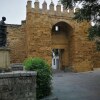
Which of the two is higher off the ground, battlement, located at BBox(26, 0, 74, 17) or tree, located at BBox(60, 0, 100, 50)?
battlement, located at BBox(26, 0, 74, 17)

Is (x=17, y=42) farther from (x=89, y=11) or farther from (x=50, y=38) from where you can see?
(x=89, y=11)

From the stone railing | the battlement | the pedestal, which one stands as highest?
the battlement

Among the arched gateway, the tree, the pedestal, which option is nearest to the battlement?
the arched gateway

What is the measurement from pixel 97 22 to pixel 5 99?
5.28m

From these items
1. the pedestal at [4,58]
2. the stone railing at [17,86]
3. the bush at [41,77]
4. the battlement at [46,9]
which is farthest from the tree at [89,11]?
the battlement at [46,9]

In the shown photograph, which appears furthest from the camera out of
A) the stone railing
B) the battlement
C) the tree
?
→ the battlement

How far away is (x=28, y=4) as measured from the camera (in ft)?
63.0

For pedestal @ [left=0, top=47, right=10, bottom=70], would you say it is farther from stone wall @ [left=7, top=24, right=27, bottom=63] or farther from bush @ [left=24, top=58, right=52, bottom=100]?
stone wall @ [left=7, top=24, right=27, bottom=63]

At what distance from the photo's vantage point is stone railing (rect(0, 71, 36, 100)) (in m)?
7.64

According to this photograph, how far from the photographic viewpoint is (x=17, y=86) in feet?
25.7

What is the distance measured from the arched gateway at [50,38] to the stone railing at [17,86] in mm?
10980

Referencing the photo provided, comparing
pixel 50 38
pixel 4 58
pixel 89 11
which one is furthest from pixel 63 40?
pixel 4 58

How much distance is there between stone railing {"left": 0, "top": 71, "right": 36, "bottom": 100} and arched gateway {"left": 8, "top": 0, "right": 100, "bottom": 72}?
10980 millimetres

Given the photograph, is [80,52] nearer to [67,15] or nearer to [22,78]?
[67,15]
